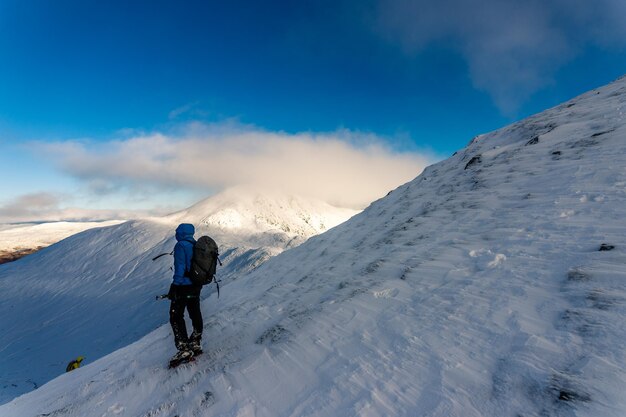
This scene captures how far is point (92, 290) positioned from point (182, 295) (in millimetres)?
41820

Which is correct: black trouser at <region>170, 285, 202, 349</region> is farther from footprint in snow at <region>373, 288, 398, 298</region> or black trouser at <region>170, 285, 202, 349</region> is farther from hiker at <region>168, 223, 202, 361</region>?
footprint in snow at <region>373, 288, 398, 298</region>

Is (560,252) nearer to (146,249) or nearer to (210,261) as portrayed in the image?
(210,261)

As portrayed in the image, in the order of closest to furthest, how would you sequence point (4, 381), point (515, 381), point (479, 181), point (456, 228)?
1. point (515, 381)
2. point (456, 228)
3. point (479, 181)
4. point (4, 381)

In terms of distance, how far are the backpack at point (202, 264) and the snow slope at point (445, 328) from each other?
148cm

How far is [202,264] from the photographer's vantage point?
6281mm

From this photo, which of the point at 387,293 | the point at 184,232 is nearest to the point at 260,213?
the point at 184,232

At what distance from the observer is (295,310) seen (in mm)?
7559

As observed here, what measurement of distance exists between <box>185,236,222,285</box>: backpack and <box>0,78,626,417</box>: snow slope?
4.84ft

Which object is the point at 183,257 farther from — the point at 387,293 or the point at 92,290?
the point at 92,290

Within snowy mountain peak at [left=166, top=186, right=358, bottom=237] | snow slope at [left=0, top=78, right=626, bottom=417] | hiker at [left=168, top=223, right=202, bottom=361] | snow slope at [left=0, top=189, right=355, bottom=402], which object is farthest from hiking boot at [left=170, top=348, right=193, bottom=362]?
snowy mountain peak at [left=166, top=186, right=358, bottom=237]

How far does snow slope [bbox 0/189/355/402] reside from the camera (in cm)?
2592

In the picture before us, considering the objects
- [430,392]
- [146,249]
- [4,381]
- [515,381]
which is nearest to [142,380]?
[430,392]

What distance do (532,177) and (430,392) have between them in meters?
8.36

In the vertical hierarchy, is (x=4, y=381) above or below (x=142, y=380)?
below
